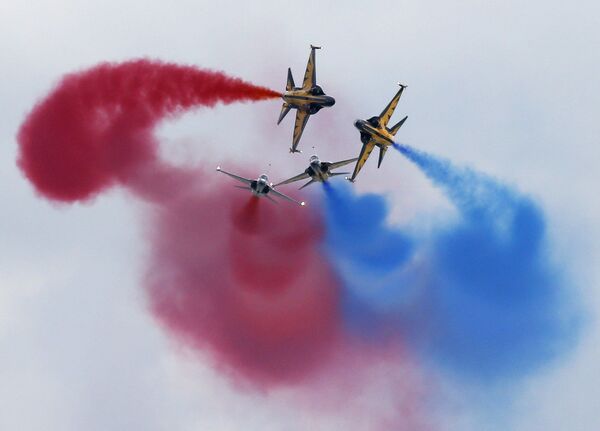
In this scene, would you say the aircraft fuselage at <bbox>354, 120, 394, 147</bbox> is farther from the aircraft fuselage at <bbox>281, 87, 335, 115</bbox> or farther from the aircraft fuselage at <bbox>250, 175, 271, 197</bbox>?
the aircraft fuselage at <bbox>250, 175, 271, 197</bbox>

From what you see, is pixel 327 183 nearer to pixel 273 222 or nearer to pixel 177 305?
pixel 273 222

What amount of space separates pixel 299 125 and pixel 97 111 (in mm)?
12277

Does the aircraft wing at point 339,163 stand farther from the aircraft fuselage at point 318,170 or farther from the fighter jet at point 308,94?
the fighter jet at point 308,94

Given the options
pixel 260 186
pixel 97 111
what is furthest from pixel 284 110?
pixel 97 111

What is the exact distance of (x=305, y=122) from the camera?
7481 centimetres

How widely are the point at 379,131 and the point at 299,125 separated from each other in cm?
552

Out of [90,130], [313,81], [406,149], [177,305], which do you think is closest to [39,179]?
[90,130]

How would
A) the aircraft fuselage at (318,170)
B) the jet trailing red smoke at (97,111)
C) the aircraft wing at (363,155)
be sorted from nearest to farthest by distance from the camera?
1. the jet trailing red smoke at (97,111)
2. the aircraft fuselage at (318,170)
3. the aircraft wing at (363,155)

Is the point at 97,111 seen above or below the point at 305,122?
below

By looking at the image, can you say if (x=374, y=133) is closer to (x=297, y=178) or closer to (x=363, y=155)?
(x=363, y=155)

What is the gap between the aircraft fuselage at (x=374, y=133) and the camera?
71.9 m

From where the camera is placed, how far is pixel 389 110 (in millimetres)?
73000

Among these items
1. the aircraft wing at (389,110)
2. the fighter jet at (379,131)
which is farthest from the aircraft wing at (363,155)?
the aircraft wing at (389,110)

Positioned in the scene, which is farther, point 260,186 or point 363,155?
point 363,155
